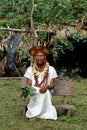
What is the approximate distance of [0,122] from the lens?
764 cm

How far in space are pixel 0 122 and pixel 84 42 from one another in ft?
23.2

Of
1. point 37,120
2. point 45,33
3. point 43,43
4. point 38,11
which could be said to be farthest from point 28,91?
point 43,43

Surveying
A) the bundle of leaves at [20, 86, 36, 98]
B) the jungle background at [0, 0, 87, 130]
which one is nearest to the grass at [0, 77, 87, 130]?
the jungle background at [0, 0, 87, 130]

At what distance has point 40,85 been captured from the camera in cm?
777

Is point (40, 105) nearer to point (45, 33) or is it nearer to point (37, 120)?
point (37, 120)

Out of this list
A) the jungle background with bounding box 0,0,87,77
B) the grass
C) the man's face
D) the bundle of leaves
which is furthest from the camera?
the jungle background with bounding box 0,0,87,77

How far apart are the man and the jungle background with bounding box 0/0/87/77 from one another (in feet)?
2.60

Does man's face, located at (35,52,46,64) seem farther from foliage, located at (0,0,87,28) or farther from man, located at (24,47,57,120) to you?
foliage, located at (0,0,87,28)

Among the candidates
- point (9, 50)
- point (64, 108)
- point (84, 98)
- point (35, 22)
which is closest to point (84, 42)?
point (9, 50)

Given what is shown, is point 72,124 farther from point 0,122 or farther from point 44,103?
point 0,122

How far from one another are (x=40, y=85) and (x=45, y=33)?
2648mm

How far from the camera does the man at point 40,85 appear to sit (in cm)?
774

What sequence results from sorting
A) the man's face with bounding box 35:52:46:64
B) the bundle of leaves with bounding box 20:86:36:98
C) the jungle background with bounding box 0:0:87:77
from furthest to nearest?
the jungle background with bounding box 0:0:87:77, the man's face with bounding box 35:52:46:64, the bundle of leaves with bounding box 20:86:36:98

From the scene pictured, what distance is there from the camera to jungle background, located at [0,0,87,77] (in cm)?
891
